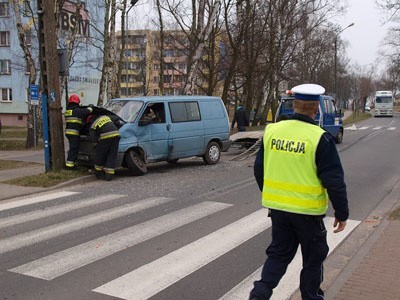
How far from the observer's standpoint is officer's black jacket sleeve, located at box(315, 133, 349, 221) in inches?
128

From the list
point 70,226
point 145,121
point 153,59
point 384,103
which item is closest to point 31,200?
point 70,226

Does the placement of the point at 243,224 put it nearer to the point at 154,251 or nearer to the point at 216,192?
the point at 154,251

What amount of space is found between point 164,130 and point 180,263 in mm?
7436

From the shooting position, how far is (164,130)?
485 inches

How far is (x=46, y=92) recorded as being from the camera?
438 inches

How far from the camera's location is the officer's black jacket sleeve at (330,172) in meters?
3.26

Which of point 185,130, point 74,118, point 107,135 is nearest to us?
point 107,135

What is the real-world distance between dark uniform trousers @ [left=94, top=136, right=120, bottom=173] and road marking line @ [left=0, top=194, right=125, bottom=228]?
1837 mm

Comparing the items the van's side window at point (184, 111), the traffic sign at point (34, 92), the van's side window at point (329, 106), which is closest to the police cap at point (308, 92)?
the van's side window at point (184, 111)

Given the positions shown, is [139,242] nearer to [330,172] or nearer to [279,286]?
[279,286]

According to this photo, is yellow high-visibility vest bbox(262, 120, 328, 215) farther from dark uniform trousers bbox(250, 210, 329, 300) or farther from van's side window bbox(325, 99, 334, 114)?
van's side window bbox(325, 99, 334, 114)

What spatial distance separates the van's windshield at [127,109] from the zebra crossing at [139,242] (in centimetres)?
342

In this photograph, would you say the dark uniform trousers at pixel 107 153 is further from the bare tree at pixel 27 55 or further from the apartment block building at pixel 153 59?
the apartment block building at pixel 153 59

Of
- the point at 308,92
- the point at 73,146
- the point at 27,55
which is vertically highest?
the point at 27,55
